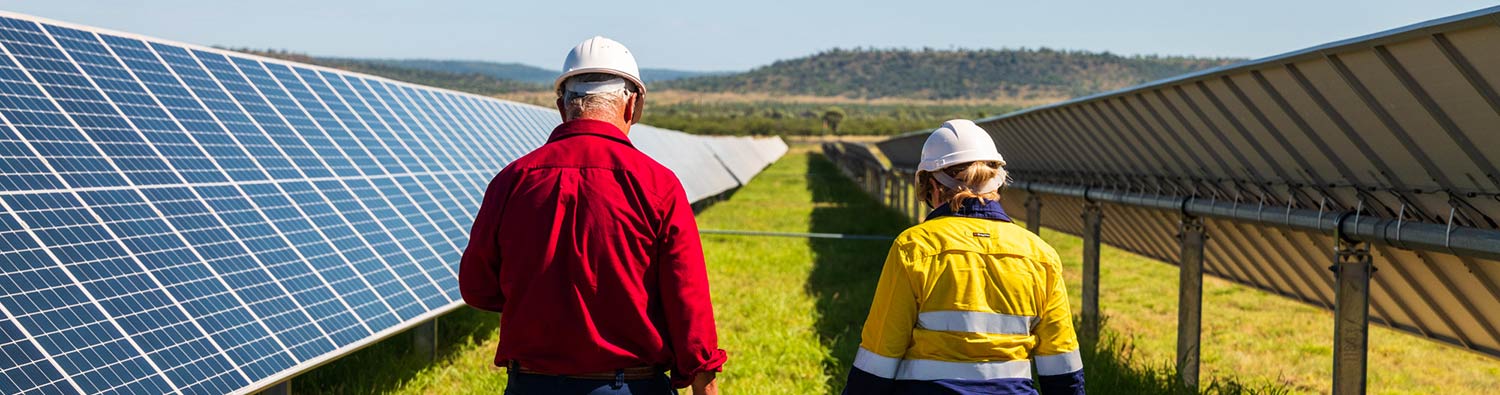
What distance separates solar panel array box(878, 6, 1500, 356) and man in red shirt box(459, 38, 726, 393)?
2.78 metres

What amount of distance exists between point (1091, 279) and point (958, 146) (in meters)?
6.42

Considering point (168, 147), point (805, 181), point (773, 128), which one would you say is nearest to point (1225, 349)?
point (168, 147)

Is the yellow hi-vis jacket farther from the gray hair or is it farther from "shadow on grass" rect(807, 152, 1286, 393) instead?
"shadow on grass" rect(807, 152, 1286, 393)

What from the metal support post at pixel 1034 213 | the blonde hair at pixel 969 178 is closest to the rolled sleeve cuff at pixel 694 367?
the blonde hair at pixel 969 178

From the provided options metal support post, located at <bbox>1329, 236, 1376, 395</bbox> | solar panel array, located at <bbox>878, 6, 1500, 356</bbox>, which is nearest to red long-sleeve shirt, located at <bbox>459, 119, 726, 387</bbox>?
solar panel array, located at <bbox>878, 6, 1500, 356</bbox>

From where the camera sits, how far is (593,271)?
3391 mm

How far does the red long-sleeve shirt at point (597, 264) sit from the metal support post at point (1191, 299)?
5.28m

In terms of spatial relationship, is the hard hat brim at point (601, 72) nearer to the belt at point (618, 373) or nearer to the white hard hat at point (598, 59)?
the white hard hat at point (598, 59)

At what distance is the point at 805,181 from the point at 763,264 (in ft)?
91.6

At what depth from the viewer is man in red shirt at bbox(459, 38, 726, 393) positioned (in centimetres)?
339

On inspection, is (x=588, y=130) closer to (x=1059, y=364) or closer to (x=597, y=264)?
(x=597, y=264)

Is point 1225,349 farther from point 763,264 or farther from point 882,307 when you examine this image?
point 882,307

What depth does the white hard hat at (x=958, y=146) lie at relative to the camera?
3.78 metres

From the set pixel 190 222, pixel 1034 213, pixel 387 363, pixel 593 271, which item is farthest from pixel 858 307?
pixel 593 271
